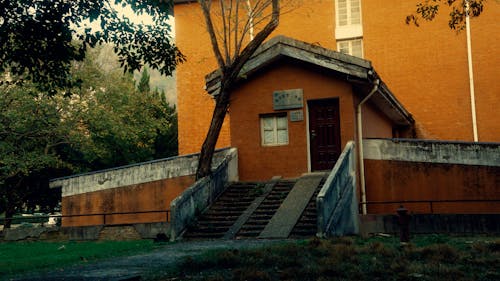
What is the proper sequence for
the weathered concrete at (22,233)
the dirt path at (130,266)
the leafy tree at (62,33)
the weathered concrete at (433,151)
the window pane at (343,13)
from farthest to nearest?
1. the window pane at (343,13)
2. the weathered concrete at (22,233)
3. the weathered concrete at (433,151)
4. the leafy tree at (62,33)
5. the dirt path at (130,266)

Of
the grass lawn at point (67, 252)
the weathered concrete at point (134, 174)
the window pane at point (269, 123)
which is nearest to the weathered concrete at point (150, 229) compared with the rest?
the grass lawn at point (67, 252)

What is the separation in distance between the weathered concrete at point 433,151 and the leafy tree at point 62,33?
9.07 metres

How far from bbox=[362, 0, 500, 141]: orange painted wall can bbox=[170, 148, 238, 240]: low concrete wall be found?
999cm

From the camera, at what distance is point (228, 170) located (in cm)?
1798

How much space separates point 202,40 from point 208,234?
50.4 feet

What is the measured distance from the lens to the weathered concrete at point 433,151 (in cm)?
1711

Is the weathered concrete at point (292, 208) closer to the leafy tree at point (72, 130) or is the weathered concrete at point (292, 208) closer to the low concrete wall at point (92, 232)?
the low concrete wall at point (92, 232)

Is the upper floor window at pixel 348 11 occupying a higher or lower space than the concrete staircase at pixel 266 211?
higher

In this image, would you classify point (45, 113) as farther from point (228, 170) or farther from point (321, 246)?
point (321, 246)

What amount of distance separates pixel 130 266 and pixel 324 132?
10.8 metres

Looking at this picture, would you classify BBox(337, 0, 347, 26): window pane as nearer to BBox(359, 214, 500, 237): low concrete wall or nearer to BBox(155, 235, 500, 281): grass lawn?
BBox(359, 214, 500, 237): low concrete wall

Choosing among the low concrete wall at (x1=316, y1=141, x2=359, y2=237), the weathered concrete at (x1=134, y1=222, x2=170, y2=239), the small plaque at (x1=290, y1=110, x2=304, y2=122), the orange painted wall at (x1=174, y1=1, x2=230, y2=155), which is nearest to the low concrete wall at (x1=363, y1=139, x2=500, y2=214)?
the low concrete wall at (x1=316, y1=141, x2=359, y2=237)

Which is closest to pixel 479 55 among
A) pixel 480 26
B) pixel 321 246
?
pixel 480 26

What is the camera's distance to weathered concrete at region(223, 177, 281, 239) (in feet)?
45.3
